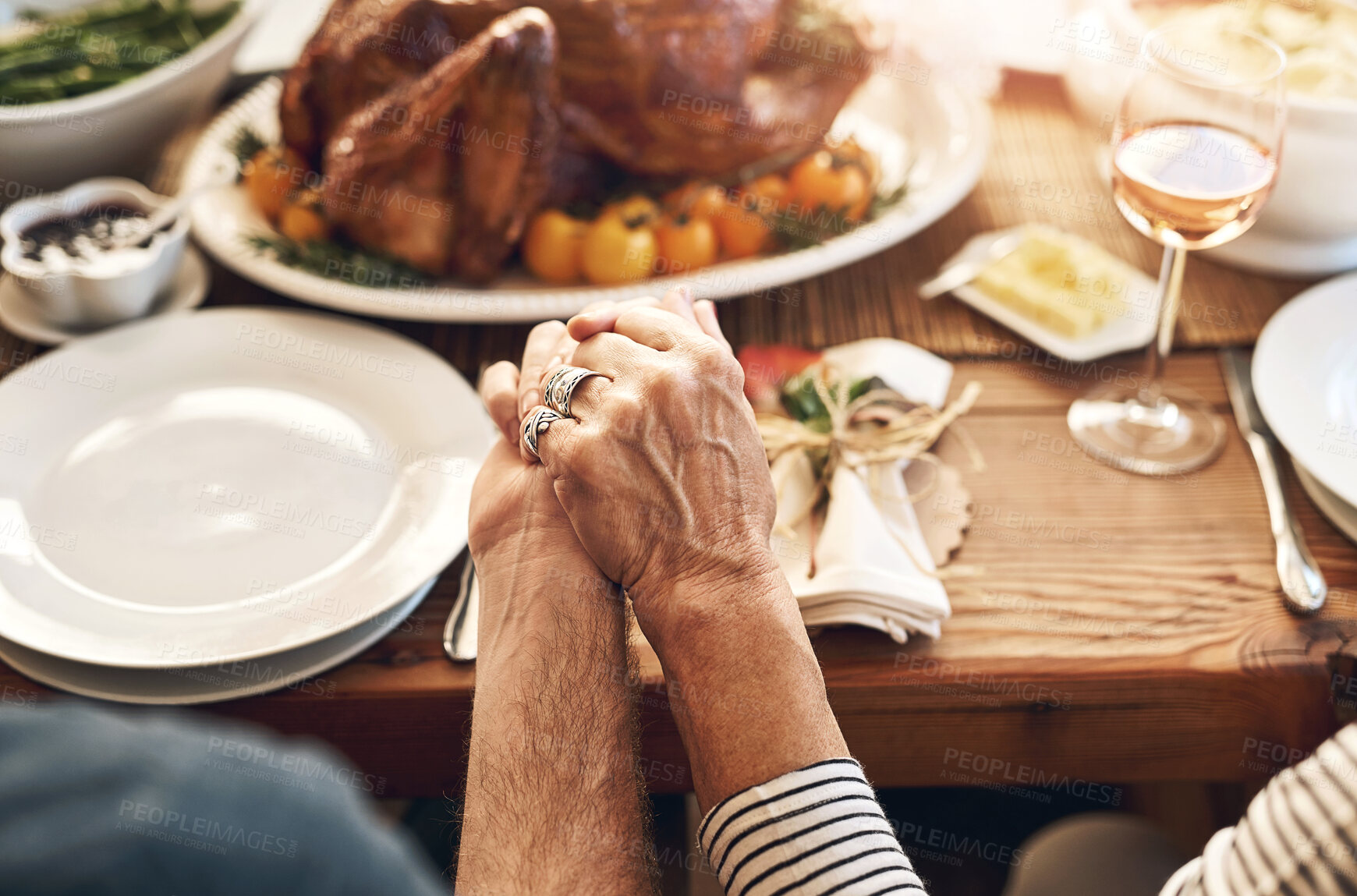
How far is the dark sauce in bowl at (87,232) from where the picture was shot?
4.51 feet

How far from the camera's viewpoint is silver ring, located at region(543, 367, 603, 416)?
0.99 meters

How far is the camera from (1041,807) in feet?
5.82

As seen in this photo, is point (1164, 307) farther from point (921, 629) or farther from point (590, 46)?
point (590, 46)

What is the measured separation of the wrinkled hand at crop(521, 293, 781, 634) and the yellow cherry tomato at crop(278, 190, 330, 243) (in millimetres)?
702

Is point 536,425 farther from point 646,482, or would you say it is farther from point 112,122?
point 112,122

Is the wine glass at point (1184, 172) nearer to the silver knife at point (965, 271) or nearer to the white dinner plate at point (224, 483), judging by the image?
the silver knife at point (965, 271)

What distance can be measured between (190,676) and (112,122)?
0.96 meters

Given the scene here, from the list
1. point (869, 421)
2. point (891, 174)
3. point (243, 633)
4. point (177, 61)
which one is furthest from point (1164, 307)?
point (177, 61)

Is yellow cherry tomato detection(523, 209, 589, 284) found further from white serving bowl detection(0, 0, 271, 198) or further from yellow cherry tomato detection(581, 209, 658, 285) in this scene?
white serving bowl detection(0, 0, 271, 198)

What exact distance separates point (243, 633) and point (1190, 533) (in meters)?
0.97

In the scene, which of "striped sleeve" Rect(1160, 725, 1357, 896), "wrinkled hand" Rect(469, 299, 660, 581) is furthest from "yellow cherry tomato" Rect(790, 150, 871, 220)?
"striped sleeve" Rect(1160, 725, 1357, 896)

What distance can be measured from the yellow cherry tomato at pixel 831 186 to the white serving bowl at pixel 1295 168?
1.23ft

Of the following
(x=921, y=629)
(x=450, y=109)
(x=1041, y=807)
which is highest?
(x=450, y=109)

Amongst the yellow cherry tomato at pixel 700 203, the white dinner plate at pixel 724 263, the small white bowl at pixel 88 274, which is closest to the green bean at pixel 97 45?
the white dinner plate at pixel 724 263
